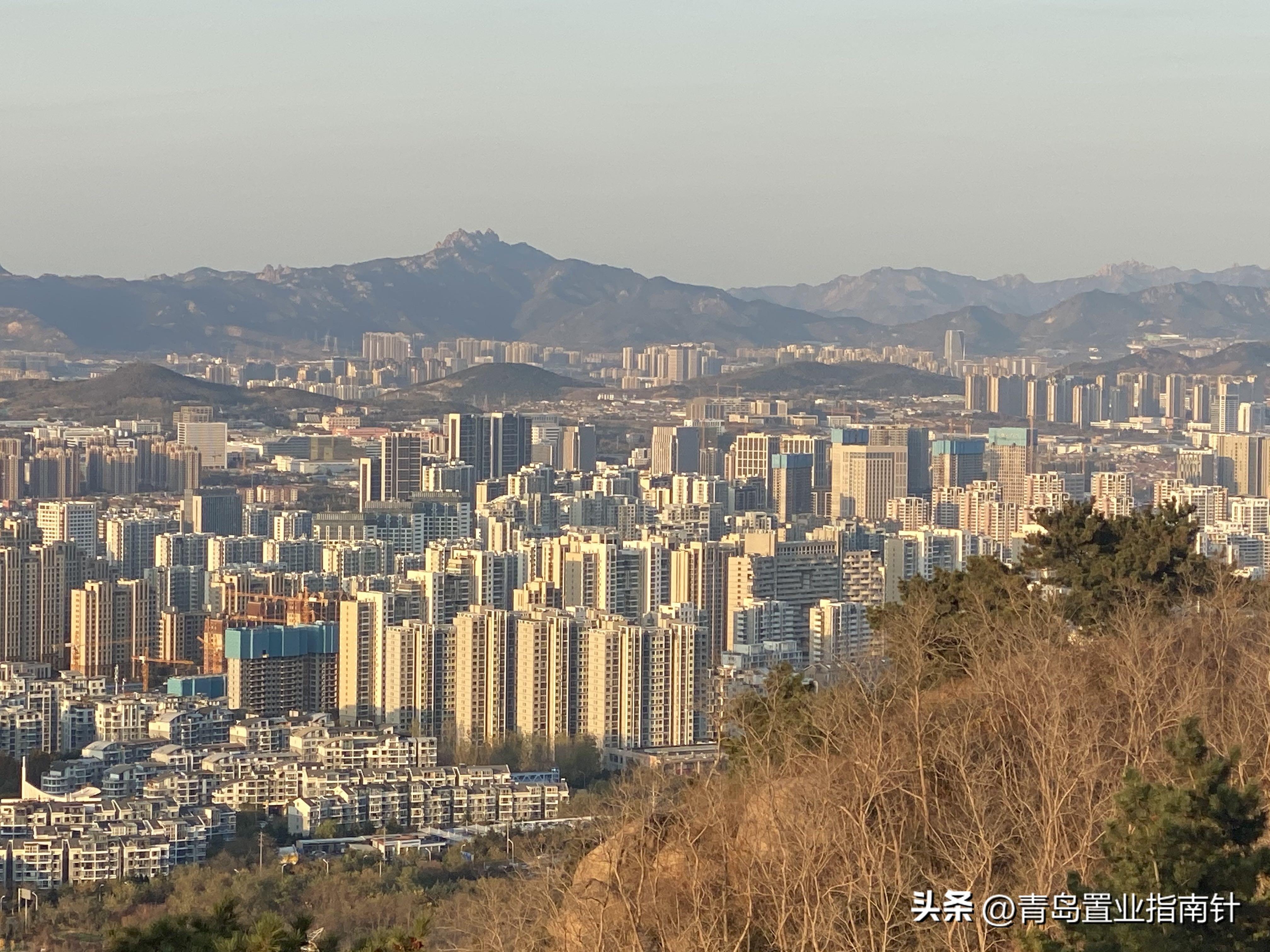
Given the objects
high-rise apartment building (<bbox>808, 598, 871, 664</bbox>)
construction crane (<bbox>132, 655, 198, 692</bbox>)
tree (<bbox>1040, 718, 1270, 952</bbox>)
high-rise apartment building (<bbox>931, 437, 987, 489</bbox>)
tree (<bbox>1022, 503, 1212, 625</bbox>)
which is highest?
tree (<bbox>1022, 503, 1212, 625</bbox>)

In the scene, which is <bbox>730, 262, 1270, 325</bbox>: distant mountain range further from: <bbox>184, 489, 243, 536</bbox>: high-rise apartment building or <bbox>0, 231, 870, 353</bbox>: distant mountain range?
<bbox>184, 489, 243, 536</bbox>: high-rise apartment building

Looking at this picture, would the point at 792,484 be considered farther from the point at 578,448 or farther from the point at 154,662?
the point at 154,662

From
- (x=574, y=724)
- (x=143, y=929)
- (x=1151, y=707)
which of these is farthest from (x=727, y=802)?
(x=574, y=724)

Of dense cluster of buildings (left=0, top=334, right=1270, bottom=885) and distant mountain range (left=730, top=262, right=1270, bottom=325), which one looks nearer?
dense cluster of buildings (left=0, top=334, right=1270, bottom=885)

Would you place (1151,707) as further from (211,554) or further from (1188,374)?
(1188,374)

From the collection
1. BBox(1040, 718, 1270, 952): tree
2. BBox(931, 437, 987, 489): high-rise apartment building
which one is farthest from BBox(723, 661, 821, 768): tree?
BBox(931, 437, 987, 489): high-rise apartment building

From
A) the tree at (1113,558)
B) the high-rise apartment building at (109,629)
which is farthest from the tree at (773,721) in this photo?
the high-rise apartment building at (109,629)

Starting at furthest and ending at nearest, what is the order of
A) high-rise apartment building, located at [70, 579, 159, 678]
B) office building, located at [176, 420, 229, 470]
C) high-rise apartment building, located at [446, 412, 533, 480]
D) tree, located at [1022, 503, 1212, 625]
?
1. office building, located at [176, 420, 229, 470]
2. high-rise apartment building, located at [446, 412, 533, 480]
3. high-rise apartment building, located at [70, 579, 159, 678]
4. tree, located at [1022, 503, 1212, 625]
